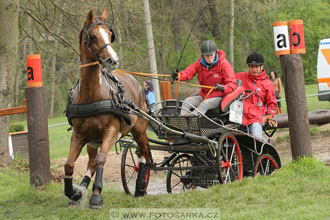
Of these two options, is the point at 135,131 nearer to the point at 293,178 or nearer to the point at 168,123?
the point at 168,123

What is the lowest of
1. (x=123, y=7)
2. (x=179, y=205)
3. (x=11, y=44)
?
(x=179, y=205)

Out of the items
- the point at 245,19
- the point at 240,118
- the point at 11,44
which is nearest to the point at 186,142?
the point at 240,118

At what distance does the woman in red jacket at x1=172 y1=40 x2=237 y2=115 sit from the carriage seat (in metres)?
0.06

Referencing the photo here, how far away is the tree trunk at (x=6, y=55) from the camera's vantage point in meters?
9.93

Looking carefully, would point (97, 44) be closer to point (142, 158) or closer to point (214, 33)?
point (142, 158)

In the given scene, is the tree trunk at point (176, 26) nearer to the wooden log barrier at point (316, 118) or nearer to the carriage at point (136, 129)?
the wooden log barrier at point (316, 118)

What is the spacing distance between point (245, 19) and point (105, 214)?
3184cm

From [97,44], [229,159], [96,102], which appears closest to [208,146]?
[229,159]

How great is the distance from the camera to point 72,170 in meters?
6.41

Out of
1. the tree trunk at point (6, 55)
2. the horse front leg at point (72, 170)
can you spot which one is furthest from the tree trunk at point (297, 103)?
the tree trunk at point (6, 55)

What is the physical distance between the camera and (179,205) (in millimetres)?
6152

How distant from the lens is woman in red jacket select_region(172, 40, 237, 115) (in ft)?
24.6

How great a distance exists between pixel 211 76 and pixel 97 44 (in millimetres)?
2199

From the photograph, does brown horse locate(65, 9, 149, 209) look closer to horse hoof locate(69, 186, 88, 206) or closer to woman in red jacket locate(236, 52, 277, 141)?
horse hoof locate(69, 186, 88, 206)
